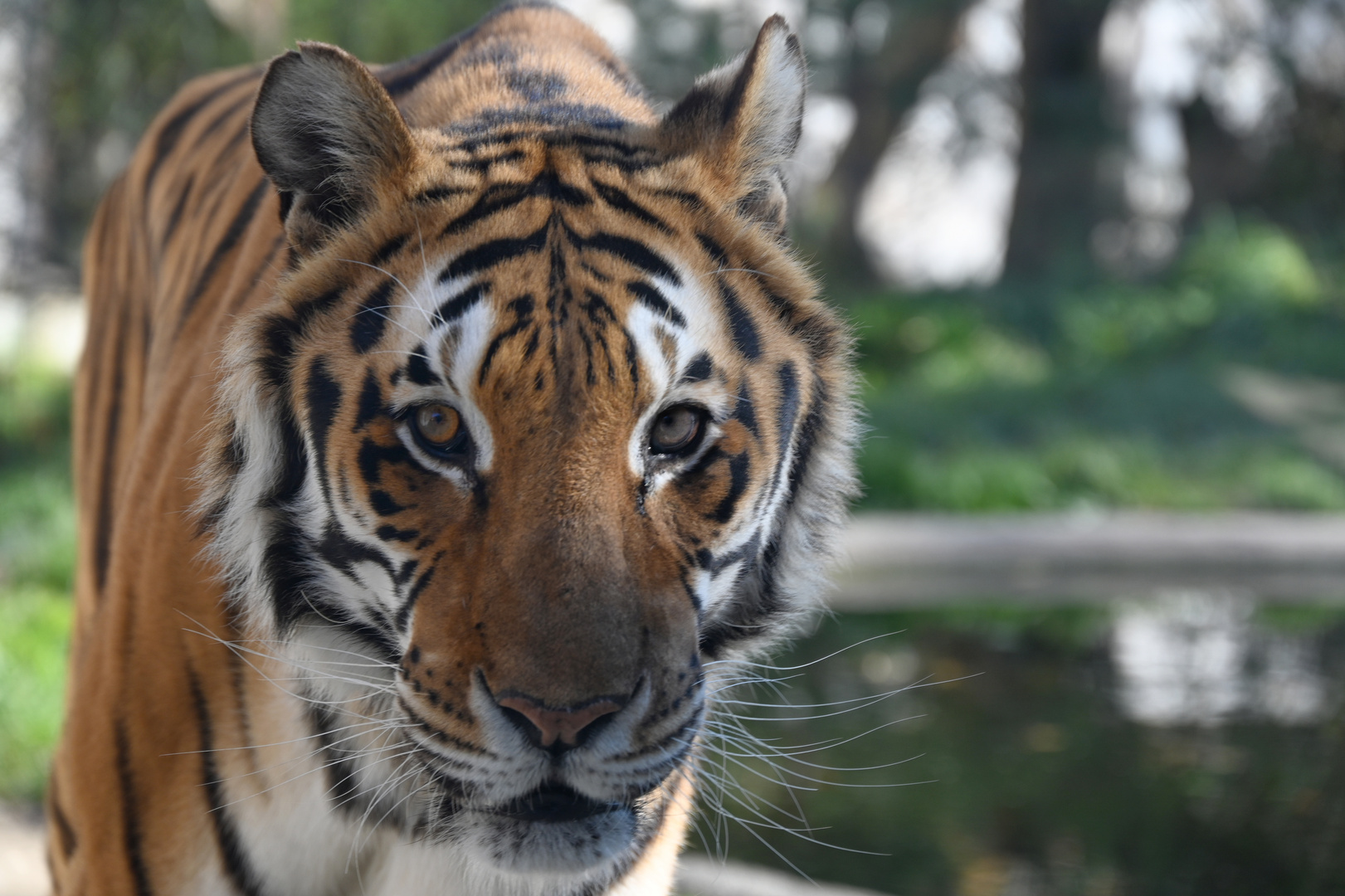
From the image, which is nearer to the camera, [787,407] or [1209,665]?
[787,407]

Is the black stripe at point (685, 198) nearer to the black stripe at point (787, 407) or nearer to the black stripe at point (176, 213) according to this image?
the black stripe at point (787, 407)

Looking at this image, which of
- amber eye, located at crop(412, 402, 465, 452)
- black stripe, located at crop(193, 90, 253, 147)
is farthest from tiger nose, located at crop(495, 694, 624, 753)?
black stripe, located at crop(193, 90, 253, 147)

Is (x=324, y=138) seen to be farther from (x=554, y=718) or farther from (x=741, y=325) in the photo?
(x=554, y=718)

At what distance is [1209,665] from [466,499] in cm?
425

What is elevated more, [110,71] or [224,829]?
[110,71]

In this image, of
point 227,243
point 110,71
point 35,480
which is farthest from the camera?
point 110,71

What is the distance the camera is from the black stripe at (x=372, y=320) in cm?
154

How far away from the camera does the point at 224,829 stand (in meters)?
1.73

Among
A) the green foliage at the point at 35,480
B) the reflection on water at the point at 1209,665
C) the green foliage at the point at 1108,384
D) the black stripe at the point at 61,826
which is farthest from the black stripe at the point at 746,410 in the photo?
the green foliage at the point at 35,480

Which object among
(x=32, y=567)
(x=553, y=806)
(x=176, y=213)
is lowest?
(x=553, y=806)

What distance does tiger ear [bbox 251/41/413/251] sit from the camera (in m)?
1.54

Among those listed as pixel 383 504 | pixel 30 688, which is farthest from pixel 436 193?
pixel 30 688

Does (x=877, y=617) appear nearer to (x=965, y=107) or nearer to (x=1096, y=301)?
(x=1096, y=301)

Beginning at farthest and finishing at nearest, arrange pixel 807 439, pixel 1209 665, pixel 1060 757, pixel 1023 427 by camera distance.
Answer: pixel 1023 427 < pixel 1209 665 < pixel 1060 757 < pixel 807 439
